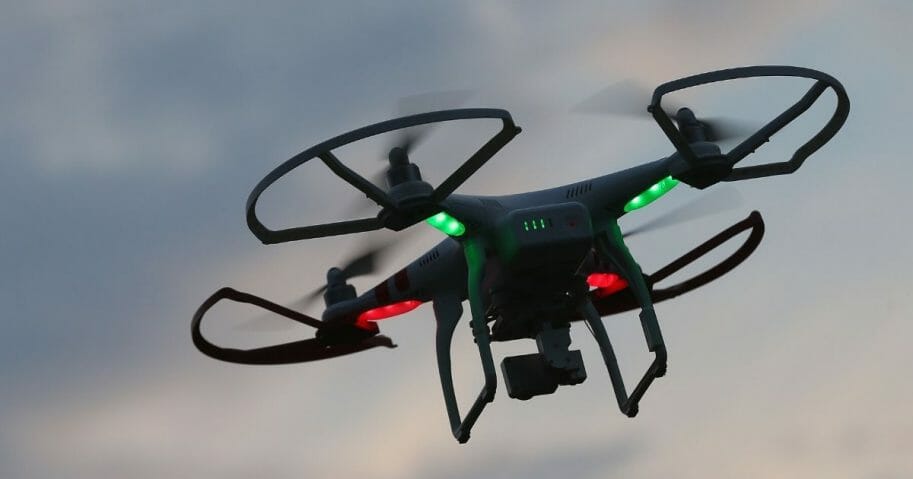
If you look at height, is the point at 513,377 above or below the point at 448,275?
below

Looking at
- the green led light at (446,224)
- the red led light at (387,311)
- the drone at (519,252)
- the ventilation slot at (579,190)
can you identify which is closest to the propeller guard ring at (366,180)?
the drone at (519,252)

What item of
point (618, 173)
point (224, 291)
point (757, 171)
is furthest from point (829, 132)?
point (224, 291)

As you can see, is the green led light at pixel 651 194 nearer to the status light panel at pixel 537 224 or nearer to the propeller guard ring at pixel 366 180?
the status light panel at pixel 537 224

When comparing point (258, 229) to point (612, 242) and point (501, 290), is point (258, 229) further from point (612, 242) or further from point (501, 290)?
point (612, 242)

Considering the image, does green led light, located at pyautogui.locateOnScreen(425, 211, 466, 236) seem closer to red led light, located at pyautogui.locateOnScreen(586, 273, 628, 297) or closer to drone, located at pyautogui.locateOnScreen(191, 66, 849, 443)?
drone, located at pyautogui.locateOnScreen(191, 66, 849, 443)

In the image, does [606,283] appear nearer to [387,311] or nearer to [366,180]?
[387,311]
